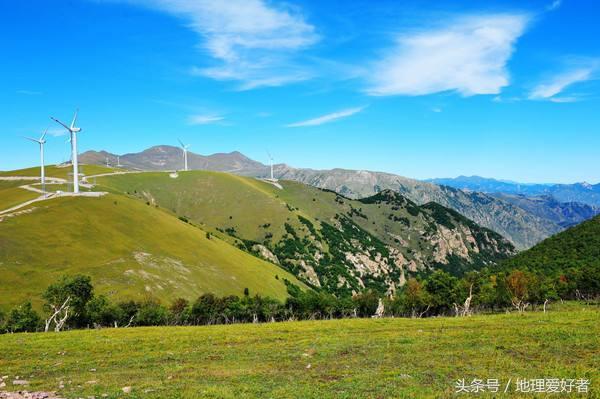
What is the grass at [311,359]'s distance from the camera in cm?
3089

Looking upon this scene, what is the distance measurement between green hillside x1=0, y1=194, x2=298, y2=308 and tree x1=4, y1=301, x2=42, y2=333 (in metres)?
12.0

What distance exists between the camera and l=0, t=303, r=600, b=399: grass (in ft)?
101

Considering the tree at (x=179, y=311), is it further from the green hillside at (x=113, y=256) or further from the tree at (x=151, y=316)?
the green hillside at (x=113, y=256)

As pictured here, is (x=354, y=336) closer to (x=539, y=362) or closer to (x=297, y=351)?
(x=297, y=351)

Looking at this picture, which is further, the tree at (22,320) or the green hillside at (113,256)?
the green hillside at (113,256)

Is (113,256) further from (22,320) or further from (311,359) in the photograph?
(311,359)

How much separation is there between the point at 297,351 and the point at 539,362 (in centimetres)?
2296

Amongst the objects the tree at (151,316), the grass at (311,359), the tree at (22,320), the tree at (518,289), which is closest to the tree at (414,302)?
the tree at (518,289)

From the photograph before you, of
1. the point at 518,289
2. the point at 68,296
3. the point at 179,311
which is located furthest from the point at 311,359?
the point at 518,289

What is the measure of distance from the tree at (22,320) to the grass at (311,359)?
3867cm

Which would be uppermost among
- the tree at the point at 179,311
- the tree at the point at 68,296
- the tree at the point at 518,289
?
the tree at the point at 68,296

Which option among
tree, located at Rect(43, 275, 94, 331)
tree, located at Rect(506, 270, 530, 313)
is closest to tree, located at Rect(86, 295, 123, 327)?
tree, located at Rect(43, 275, 94, 331)

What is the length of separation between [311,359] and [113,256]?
402 ft

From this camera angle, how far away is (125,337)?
192 feet
